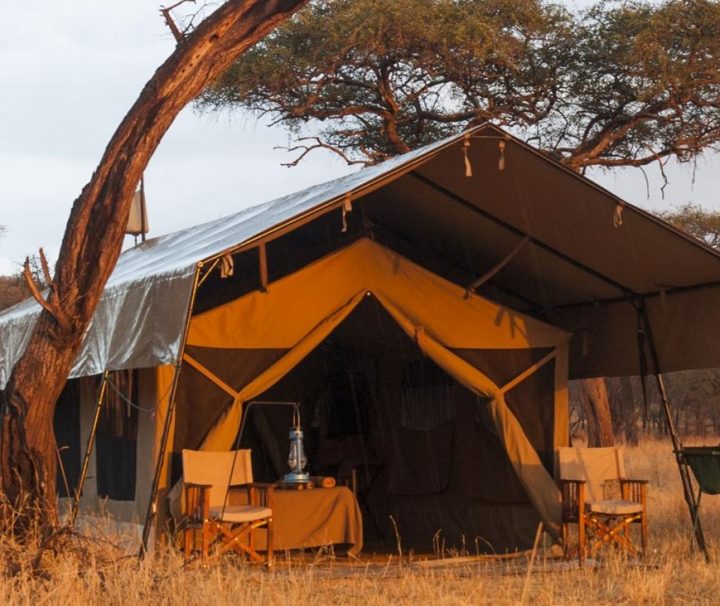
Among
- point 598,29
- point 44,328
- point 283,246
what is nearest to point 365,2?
point 598,29

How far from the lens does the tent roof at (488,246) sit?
6137 mm

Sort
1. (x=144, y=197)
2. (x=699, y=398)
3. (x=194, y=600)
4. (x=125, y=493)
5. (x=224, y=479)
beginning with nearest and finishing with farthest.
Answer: (x=194, y=600) < (x=224, y=479) < (x=125, y=493) < (x=144, y=197) < (x=699, y=398)

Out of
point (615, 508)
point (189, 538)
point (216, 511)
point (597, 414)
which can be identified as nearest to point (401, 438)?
point (615, 508)

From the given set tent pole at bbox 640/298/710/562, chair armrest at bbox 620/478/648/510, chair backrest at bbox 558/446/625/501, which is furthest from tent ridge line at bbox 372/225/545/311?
chair armrest at bbox 620/478/648/510

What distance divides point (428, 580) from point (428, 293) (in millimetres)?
1904

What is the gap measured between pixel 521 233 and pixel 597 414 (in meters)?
5.83

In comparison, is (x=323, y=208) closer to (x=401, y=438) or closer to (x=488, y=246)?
(x=488, y=246)

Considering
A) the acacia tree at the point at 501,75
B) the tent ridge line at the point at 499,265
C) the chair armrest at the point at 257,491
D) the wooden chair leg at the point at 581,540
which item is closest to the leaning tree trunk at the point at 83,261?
the chair armrest at the point at 257,491

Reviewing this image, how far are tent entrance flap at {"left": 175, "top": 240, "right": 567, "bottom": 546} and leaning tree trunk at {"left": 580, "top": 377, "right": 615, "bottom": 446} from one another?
181 inches

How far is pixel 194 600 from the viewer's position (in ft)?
16.2

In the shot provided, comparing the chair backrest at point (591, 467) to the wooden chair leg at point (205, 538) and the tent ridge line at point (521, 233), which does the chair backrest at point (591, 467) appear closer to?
the tent ridge line at point (521, 233)

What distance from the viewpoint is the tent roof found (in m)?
6.14

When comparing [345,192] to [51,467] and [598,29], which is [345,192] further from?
[598,29]

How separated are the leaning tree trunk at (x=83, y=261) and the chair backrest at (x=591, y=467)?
10.3 ft
